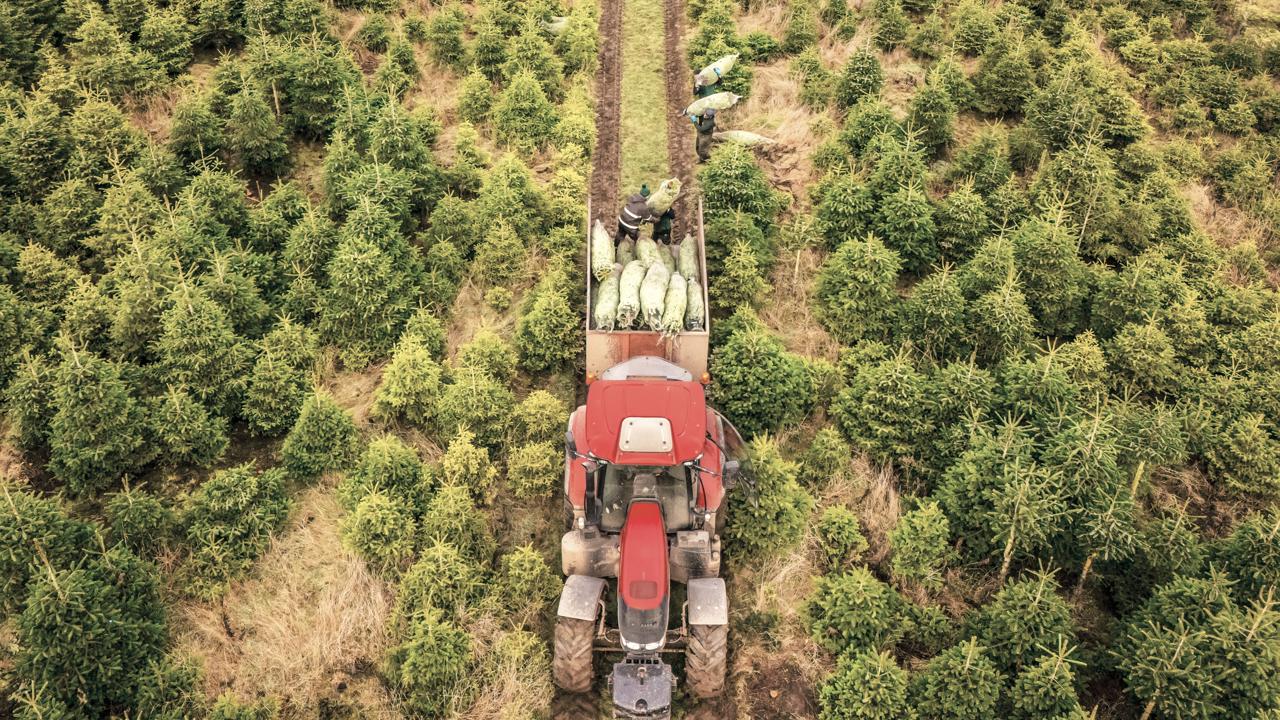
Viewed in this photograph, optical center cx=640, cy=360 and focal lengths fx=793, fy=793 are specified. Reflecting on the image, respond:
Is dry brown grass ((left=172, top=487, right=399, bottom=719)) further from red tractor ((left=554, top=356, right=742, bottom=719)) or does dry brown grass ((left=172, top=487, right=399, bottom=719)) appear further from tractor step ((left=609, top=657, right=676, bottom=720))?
tractor step ((left=609, top=657, right=676, bottom=720))

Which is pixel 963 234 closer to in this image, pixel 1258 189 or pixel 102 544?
pixel 1258 189

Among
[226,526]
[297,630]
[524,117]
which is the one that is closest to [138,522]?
[226,526]

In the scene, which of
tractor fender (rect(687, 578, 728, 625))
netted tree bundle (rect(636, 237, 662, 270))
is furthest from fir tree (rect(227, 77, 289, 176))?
tractor fender (rect(687, 578, 728, 625))

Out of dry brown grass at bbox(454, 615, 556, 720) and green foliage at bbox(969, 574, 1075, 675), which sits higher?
green foliage at bbox(969, 574, 1075, 675)

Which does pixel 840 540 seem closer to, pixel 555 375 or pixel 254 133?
pixel 555 375

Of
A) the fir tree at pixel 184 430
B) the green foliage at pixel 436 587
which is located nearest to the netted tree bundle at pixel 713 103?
the fir tree at pixel 184 430

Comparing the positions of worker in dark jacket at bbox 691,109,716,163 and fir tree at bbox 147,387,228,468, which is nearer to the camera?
fir tree at bbox 147,387,228,468

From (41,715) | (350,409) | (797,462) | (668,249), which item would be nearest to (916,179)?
(668,249)
